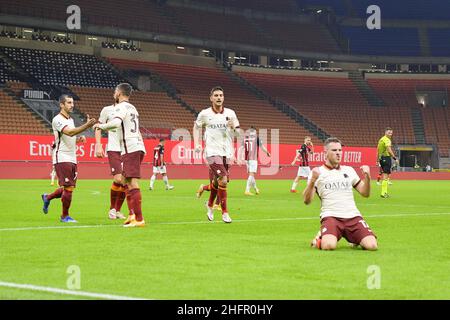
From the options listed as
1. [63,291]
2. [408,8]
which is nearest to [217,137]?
[63,291]

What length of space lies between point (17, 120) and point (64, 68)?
9.43 meters

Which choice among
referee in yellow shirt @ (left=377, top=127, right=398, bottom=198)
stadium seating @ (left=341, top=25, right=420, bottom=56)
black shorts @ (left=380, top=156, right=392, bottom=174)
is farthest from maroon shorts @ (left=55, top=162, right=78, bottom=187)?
stadium seating @ (left=341, top=25, right=420, bottom=56)

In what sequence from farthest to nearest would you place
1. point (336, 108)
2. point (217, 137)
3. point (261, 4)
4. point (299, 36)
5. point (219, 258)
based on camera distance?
point (261, 4) < point (299, 36) < point (336, 108) < point (217, 137) < point (219, 258)

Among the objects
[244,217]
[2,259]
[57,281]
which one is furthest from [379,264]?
[244,217]

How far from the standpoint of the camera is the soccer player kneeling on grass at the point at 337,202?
10.9 meters

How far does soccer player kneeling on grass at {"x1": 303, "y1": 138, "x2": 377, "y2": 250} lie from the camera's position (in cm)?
1088

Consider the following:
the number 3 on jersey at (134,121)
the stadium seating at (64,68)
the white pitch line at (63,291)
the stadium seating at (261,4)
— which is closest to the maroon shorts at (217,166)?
the number 3 on jersey at (134,121)

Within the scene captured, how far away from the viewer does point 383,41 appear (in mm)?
76875

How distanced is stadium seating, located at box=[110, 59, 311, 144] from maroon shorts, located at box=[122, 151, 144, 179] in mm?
45351

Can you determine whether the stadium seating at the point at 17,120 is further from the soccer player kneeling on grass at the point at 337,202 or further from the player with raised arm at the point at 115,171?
the soccer player kneeling on grass at the point at 337,202

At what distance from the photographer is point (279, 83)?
2798 inches

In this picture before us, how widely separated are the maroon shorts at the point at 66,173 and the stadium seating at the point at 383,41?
6247 centimetres

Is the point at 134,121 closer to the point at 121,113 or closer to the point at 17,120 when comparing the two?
the point at 121,113
